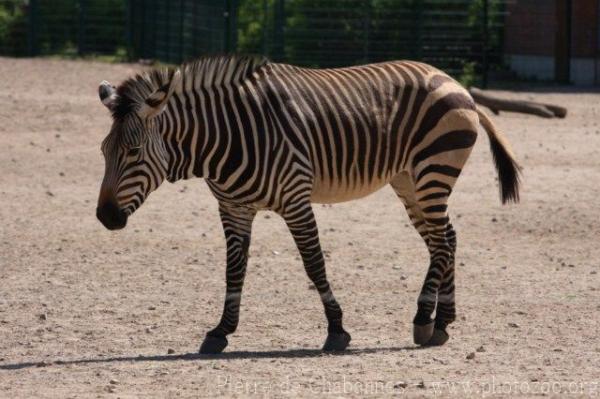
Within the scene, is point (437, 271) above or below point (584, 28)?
below

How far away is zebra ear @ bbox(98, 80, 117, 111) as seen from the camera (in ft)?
23.4

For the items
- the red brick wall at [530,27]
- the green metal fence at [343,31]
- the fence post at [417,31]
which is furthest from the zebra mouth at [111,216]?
the red brick wall at [530,27]

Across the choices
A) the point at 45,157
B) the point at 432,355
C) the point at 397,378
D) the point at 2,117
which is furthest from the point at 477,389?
the point at 2,117

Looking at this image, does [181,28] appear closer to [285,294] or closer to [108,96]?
[285,294]

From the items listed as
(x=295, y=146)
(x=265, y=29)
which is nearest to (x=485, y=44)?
(x=265, y=29)

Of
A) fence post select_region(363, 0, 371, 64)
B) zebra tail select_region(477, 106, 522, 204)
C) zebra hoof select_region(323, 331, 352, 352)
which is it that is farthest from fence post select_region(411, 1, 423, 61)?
zebra hoof select_region(323, 331, 352, 352)

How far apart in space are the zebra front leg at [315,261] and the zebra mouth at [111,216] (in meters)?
0.98

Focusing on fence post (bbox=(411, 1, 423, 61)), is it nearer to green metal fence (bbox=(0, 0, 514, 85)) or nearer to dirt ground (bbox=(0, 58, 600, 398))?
green metal fence (bbox=(0, 0, 514, 85))

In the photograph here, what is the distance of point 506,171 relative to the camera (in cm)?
839

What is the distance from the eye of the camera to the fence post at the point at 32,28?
98.1ft

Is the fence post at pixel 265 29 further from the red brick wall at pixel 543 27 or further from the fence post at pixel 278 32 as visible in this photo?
the red brick wall at pixel 543 27

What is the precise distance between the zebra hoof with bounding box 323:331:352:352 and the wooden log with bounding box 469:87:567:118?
37.3ft

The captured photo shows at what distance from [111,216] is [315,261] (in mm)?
1233

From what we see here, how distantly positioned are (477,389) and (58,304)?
3488mm
